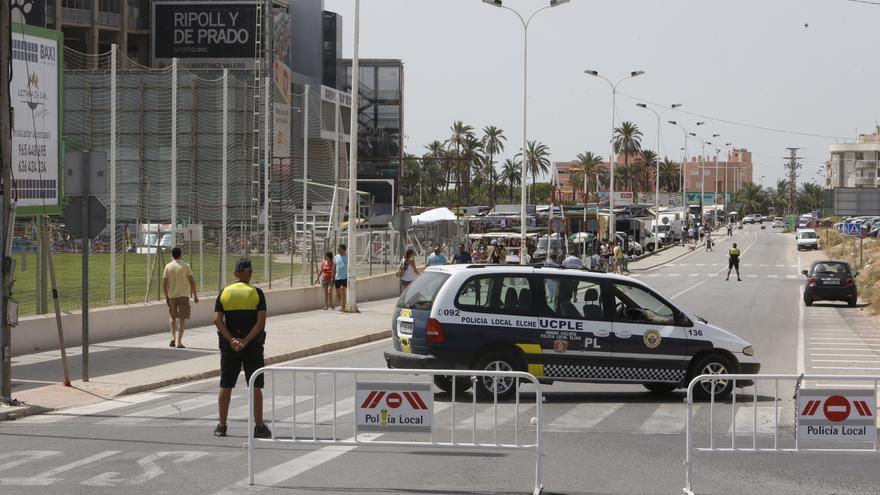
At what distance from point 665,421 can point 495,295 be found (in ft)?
9.28

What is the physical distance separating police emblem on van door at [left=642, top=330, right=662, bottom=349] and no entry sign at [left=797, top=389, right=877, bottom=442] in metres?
5.86

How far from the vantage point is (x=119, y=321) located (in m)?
23.1

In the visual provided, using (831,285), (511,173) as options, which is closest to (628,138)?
(511,173)

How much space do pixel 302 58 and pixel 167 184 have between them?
181 ft

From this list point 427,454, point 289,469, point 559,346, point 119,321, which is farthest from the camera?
point 119,321

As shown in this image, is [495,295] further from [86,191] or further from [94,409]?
[86,191]

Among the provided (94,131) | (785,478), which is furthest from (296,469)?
(94,131)

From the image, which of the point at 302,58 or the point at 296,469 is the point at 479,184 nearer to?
the point at 302,58

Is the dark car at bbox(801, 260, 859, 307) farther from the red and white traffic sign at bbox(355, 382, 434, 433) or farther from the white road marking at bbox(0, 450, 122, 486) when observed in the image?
the white road marking at bbox(0, 450, 122, 486)

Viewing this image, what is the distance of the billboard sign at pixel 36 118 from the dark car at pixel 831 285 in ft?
94.1

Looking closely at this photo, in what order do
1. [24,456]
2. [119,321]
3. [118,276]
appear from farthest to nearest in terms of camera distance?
[118,276] → [119,321] → [24,456]

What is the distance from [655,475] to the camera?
404 inches

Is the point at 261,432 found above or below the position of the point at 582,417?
above

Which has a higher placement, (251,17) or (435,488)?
(251,17)
